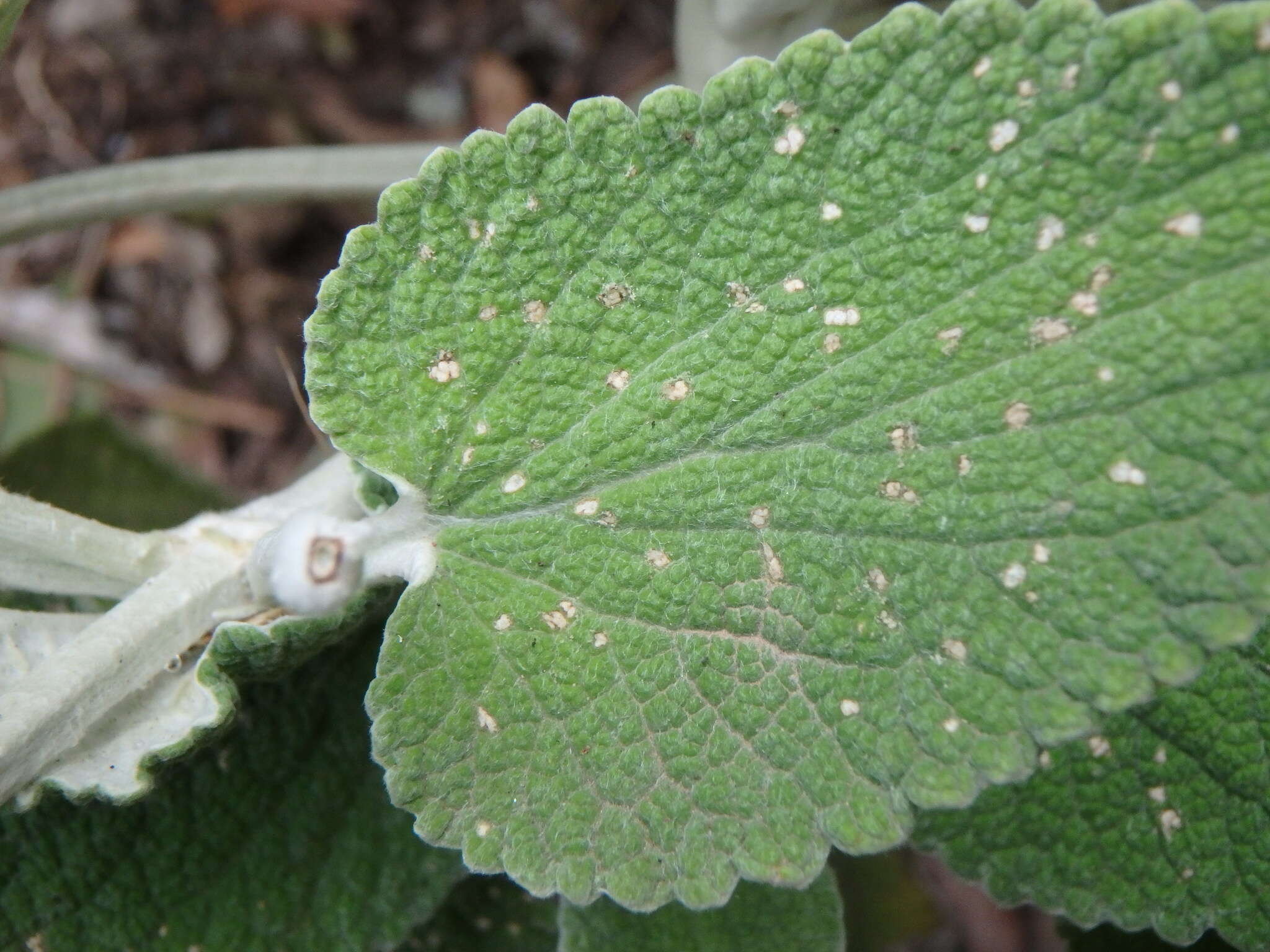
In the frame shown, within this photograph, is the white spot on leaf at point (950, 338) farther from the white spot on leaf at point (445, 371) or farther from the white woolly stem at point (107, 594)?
the white woolly stem at point (107, 594)

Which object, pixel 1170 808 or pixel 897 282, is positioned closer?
pixel 897 282

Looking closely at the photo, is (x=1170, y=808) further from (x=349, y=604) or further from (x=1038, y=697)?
(x=349, y=604)

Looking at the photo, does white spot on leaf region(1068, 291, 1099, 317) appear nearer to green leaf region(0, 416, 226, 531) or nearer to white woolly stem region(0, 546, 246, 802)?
white woolly stem region(0, 546, 246, 802)

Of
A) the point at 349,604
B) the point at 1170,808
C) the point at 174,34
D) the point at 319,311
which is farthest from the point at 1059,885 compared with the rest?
the point at 174,34

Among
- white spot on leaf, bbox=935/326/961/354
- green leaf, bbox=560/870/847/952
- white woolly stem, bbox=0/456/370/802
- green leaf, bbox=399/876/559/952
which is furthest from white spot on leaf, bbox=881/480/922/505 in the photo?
green leaf, bbox=399/876/559/952

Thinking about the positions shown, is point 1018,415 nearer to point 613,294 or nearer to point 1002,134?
point 1002,134

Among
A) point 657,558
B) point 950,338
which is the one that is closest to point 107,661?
point 657,558

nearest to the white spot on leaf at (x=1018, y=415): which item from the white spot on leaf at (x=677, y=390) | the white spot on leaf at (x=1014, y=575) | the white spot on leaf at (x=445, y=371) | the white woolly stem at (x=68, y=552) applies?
the white spot on leaf at (x=1014, y=575)
